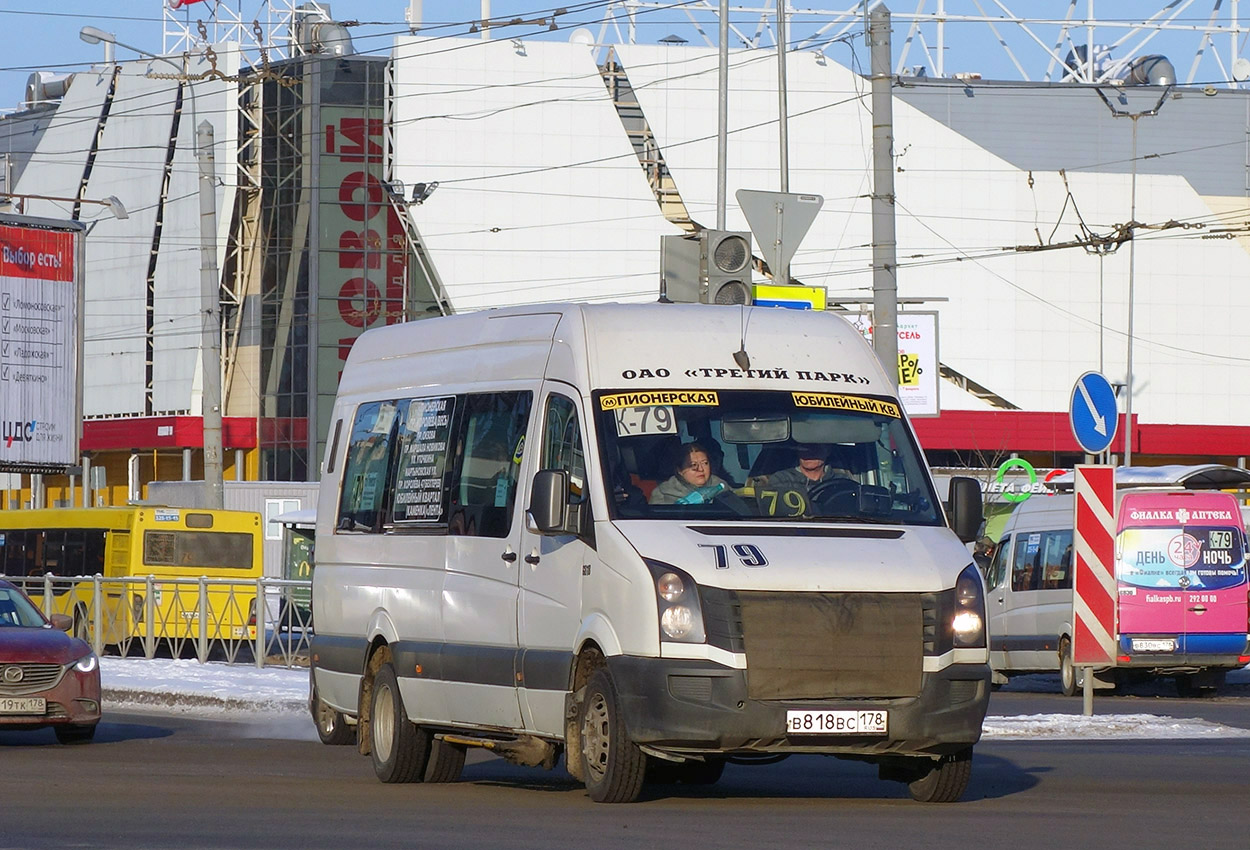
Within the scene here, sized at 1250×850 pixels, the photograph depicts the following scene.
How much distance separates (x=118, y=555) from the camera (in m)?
35.3

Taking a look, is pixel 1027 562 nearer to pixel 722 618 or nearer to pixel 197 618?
pixel 197 618

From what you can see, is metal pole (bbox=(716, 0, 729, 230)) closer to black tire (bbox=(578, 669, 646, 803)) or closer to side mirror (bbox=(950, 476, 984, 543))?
side mirror (bbox=(950, 476, 984, 543))

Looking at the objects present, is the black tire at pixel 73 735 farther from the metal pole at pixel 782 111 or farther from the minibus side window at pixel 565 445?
the metal pole at pixel 782 111

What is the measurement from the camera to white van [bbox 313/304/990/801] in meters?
10.1

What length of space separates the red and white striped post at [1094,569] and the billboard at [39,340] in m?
25.0

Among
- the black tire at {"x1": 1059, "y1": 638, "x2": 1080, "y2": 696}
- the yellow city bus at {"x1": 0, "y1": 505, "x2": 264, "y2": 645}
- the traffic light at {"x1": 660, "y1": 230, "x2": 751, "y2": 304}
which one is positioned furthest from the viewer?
the yellow city bus at {"x1": 0, "y1": 505, "x2": 264, "y2": 645}

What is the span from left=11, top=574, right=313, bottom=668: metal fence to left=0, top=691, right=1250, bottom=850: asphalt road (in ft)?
35.9

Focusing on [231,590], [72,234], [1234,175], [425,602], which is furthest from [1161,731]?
[1234,175]

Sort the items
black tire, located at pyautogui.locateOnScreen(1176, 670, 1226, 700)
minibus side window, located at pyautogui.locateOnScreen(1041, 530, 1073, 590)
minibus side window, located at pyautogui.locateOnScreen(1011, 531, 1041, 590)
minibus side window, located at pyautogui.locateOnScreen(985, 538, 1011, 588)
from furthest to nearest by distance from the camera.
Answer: minibus side window, located at pyautogui.locateOnScreen(985, 538, 1011, 588) → minibus side window, located at pyautogui.locateOnScreen(1011, 531, 1041, 590) → minibus side window, located at pyautogui.locateOnScreen(1041, 530, 1073, 590) → black tire, located at pyautogui.locateOnScreen(1176, 670, 1226, 700)

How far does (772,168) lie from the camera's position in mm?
73188

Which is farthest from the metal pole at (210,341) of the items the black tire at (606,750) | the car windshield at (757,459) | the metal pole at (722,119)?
the black tire at (606,750)

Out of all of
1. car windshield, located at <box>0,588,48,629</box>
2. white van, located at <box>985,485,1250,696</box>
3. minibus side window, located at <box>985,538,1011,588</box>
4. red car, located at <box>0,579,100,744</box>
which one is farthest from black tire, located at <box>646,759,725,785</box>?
minibus side window, located at <box>985,538,1011,588</box>

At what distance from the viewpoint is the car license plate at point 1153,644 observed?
24828 mm

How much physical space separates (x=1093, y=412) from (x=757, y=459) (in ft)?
33.5
